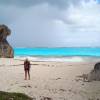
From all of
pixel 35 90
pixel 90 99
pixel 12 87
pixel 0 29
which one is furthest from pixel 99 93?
pixel 0 29

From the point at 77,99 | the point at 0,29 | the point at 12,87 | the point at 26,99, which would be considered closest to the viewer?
the point at 26,99

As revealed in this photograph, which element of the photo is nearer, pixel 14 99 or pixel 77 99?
pixel 14 99

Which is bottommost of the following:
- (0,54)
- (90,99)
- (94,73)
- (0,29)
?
(90,99)

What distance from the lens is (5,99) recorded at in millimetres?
10469

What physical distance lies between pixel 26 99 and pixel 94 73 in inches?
430

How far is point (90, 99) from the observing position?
48.3 ft

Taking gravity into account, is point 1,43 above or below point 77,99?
above

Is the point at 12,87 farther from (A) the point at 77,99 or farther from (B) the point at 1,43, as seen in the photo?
(B) the point at 1,43

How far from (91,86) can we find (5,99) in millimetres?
9132

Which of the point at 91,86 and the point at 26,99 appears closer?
the point at 26,99

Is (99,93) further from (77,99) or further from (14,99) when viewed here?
(14,99)

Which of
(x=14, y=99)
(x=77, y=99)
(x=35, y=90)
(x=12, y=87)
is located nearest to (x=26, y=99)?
(x=14, y=99)

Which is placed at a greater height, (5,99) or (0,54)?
(0,54)

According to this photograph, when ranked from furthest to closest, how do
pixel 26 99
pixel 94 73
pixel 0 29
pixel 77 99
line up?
pixel 0 29, pixel 94 73, pixel 77 99, pixel 26 99
